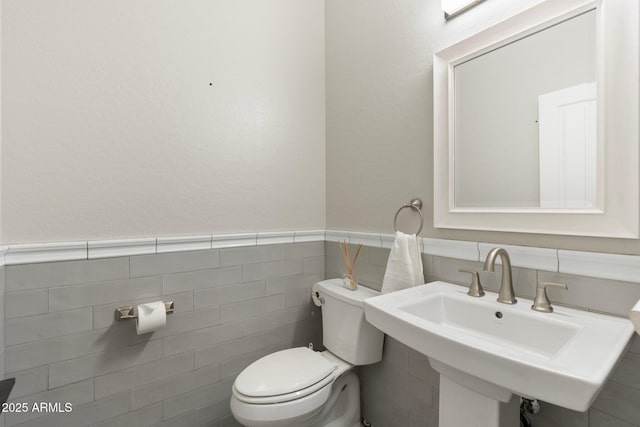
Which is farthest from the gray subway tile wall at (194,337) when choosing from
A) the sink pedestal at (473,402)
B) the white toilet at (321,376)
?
the sink pedestal at (473,402)

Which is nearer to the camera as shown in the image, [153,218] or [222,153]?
[153,218]

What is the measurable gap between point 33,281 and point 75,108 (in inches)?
26.2

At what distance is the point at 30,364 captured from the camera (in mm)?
1032

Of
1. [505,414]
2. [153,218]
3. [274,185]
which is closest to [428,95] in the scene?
[274,185]

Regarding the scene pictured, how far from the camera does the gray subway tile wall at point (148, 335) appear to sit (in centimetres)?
104

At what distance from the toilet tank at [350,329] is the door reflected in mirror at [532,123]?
0.65m

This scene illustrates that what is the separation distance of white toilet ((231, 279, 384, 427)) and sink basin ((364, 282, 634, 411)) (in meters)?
0.42

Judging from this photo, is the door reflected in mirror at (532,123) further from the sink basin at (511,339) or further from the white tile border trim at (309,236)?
the white tile border trim at (309,236)

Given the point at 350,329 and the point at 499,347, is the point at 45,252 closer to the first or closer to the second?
→ the point at 350,329

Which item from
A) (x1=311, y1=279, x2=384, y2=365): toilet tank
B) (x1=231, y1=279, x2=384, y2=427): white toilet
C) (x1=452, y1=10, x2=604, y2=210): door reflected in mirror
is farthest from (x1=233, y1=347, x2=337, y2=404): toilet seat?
A: (x1=452, y1=10, x2=604, y2=210): door reflected in mirror

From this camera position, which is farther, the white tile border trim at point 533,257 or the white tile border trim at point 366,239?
the white tile border trim at point 366,239

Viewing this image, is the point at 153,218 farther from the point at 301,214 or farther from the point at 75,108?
the point at 301,214

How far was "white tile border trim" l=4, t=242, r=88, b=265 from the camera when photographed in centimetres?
101

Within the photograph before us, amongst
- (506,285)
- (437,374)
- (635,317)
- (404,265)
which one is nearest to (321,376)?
(437,374)
